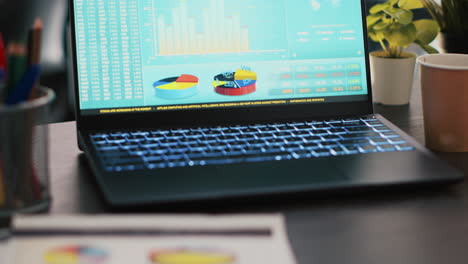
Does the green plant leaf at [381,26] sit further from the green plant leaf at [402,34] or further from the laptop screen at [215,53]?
the laptop screen at [215,53]

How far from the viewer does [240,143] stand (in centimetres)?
77

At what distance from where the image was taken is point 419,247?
22.5 inches

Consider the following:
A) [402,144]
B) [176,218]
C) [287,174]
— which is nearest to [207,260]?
[176,218]

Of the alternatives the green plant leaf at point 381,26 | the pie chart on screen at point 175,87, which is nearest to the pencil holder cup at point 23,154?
the pie chart on screen at point 175,87

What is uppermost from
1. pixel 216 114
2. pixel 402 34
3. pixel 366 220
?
pixel 402 34

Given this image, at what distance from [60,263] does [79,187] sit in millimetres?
219

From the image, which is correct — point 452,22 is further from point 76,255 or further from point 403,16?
point 76,255

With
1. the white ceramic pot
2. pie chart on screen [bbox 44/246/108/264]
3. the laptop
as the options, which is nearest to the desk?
the laptop

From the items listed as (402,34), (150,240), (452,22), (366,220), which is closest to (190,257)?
(150,240)

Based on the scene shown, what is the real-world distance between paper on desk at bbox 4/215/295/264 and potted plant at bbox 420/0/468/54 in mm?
695

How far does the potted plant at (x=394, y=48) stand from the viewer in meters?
1.02

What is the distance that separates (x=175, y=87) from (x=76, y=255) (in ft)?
1.31

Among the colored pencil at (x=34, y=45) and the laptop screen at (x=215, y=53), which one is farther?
the laptop screen at (x=215, y=53)

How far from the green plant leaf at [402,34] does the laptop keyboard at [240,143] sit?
0.22m
